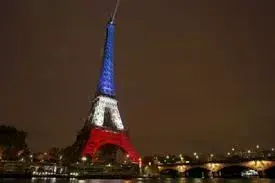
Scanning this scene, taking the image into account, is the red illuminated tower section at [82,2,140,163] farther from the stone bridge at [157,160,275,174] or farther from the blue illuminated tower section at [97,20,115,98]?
the stone bridge at [157,160,275,174]

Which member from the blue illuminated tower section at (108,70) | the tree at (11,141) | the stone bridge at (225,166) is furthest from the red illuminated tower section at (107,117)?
the stone bridge at (225,166)

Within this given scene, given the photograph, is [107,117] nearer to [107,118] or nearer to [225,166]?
[107,118]

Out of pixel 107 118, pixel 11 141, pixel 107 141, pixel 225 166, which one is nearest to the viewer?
pixel 11 141

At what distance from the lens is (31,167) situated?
80.0 meters

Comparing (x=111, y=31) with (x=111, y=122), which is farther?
(x=111, y=31)

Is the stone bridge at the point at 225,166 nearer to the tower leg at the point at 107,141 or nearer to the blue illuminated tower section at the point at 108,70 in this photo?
the tower leg at the point at 107,141

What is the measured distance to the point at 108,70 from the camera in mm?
110500

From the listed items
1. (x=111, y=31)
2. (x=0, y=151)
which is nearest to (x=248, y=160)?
(x=111, y=31)

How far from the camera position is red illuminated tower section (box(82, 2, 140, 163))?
96062mm

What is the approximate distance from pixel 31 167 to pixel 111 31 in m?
52.5

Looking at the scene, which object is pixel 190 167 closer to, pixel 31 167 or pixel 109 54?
pixel 109 54

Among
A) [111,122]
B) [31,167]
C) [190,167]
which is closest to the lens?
[31,167]

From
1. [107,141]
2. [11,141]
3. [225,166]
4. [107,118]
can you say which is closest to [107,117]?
[107,118]

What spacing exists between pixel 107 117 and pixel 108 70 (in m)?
14.6
